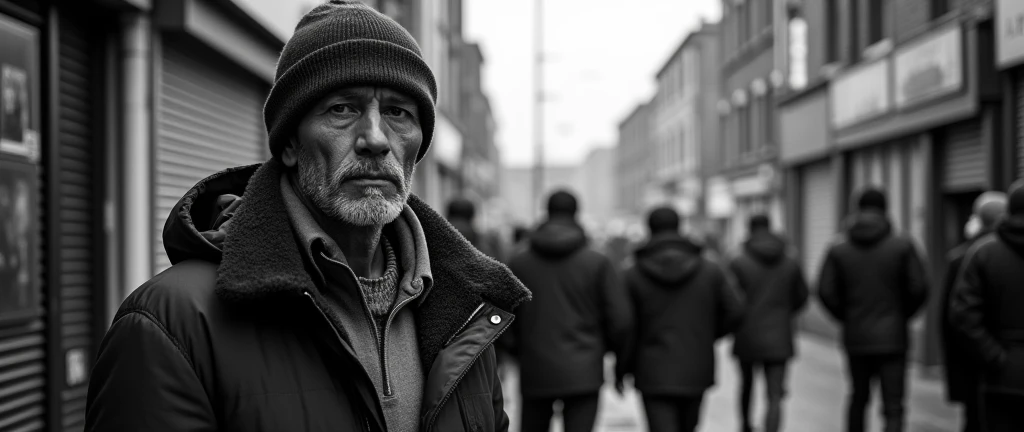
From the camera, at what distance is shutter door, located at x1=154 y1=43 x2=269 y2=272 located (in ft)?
23.3

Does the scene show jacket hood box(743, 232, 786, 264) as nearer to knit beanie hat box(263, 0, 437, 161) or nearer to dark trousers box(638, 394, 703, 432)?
dark trousers box(638, 394, 703, 432)

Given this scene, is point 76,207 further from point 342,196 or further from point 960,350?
point 960,350

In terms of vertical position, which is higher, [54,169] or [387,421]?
[54,169]

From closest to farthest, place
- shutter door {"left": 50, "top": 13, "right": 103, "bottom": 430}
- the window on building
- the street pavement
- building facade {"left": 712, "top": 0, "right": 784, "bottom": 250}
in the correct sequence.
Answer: shutter door {"left": 50, "top": 13, "right": 103, "bottom": 430} → the street pavement → the window on building → building facade {"left": 712, "top": 0, "right": 784, "bottom": 250}

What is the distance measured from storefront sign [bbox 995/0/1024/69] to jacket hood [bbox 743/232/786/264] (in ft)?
12.3

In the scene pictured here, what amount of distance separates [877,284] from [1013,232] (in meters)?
2.51

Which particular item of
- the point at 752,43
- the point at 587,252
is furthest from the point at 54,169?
the point at 752,43

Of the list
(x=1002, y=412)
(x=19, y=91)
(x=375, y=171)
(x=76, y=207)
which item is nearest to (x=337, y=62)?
(x=375, y=171)

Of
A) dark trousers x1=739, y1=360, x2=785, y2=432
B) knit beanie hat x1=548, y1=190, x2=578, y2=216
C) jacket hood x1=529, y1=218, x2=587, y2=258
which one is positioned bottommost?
dark trousers x1=739, y1=360, x2=785, y2=432

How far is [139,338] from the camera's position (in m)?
1.72

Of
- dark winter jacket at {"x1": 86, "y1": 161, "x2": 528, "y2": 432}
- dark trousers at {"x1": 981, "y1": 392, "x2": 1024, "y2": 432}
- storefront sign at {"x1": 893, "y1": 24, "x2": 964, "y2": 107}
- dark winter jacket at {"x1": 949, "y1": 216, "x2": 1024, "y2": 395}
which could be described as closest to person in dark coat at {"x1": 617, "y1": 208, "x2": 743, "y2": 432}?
dark winter jacket at {"x1": 949, "y1": 216, "x2": 1024, "y2": 395}

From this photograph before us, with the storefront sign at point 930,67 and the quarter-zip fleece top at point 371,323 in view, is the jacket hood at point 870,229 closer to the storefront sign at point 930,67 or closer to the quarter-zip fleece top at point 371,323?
the storefront sign at point 930,67

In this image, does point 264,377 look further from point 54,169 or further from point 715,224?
point 715,224

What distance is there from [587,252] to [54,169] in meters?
3.59
